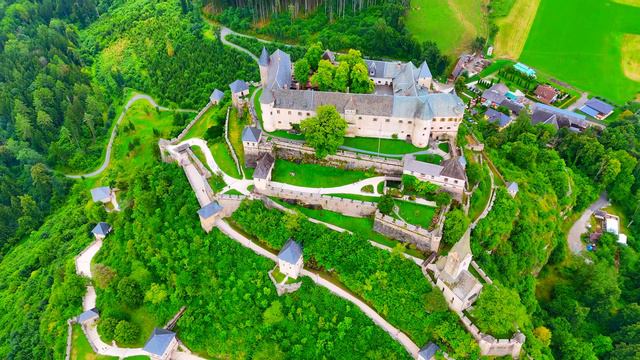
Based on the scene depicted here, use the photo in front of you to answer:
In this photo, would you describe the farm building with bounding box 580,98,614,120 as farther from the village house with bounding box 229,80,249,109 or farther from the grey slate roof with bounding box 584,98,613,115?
the village house with bounding box 229,80,249,109

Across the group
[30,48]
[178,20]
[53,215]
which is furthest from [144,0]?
[53,215]

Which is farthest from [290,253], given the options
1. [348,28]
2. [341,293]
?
[348,28]

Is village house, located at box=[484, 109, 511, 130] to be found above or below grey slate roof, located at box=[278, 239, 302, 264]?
below

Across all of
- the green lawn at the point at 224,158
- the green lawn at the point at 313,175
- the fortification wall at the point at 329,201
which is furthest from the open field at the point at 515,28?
the green lawn at the point at 224,158

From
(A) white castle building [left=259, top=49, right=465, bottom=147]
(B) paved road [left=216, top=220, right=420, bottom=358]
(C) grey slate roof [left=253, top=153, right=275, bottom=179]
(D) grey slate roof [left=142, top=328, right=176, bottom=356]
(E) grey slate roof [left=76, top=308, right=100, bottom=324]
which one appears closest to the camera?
(B) paved road [left=216, top=220, right=420, bottom=358]

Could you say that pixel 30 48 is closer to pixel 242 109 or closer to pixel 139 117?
pixel 139 117

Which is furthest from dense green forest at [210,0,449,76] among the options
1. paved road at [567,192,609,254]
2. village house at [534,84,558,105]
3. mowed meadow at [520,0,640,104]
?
paved road at [567,192,609,254]

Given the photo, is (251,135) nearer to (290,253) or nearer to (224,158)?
(224,158)
